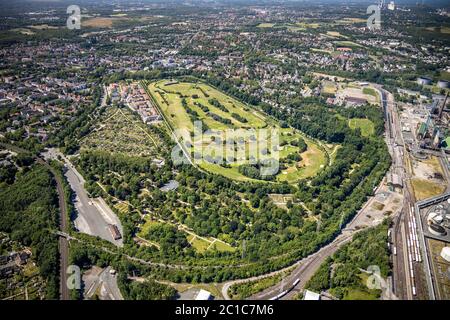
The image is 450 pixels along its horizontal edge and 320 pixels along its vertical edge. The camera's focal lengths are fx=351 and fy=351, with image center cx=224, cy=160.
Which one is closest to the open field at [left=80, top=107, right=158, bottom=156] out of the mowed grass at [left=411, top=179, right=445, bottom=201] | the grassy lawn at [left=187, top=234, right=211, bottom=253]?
the grassy lawn at [left=187, top=234, right=211, bottom=253]

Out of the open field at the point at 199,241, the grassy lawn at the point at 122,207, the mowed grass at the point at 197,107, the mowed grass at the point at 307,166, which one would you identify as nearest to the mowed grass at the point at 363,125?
the mowed grass at the point at 307,166

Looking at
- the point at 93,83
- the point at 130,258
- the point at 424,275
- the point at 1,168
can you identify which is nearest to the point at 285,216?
the point at 424,275

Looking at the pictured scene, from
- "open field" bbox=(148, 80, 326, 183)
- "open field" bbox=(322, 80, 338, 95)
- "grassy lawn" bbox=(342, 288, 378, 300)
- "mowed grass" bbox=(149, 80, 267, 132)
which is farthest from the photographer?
"open field" bbox=(322, 80, 338, 95)

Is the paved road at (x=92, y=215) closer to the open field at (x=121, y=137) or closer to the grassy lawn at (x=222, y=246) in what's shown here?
the grassy lawn at (x=222, y=246)

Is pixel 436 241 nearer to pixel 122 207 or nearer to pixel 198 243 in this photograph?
pixel 198 243

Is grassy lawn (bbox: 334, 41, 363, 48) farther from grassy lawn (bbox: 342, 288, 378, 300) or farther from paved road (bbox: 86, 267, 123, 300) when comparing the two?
paved road (bbox: 86, 267, 123, 300)

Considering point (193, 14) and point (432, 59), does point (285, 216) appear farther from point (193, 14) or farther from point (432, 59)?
point (193, 14)

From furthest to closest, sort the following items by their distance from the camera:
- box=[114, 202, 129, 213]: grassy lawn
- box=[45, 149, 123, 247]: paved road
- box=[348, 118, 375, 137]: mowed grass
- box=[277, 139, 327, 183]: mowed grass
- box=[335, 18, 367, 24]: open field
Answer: box=[335, 18, 367, 24]: open field
box=[348, 118, 375, 137]: mowed grass
box=[277, 139, 327, 183]: mowed grass
box=[114, 202, 129, 213]: grassy lawn
box=[45, 149, 123, 247]: paved road
